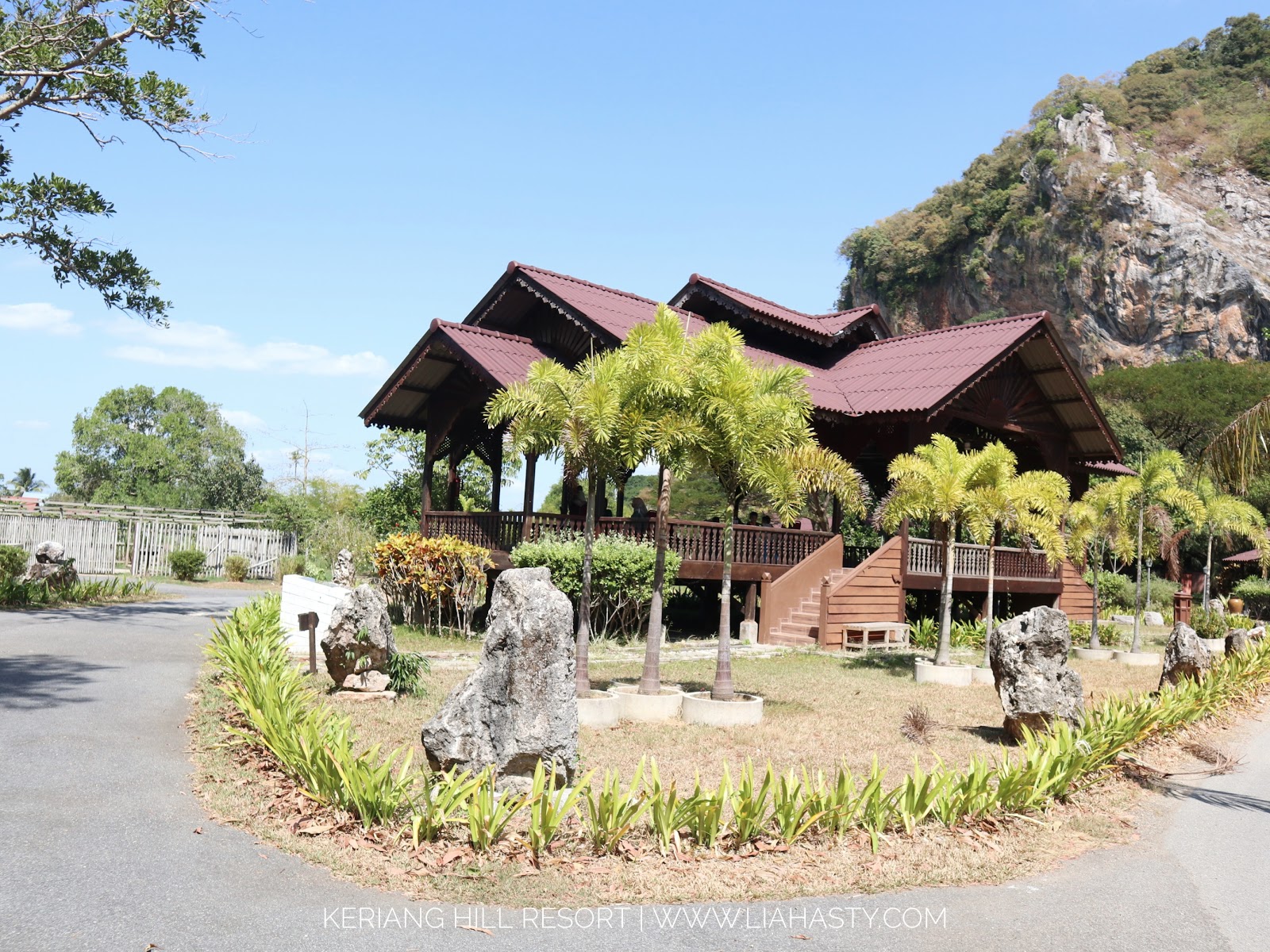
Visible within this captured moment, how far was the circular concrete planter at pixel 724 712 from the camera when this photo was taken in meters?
10.2

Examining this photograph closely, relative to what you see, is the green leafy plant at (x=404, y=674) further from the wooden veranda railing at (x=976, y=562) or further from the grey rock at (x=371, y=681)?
the wooden veranda railing at (x=976, y=562)

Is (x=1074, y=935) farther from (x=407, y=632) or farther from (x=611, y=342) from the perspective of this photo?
(x=611, y=342)

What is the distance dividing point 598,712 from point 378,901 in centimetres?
487

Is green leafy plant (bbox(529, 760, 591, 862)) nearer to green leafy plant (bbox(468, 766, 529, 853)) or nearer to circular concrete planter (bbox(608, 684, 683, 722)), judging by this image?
green leafy plant (bbox(468, 766, 529, 853))

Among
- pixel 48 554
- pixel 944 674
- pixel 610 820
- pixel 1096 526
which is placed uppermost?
pixel 1096 526

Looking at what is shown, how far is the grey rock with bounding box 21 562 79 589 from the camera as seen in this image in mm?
18917

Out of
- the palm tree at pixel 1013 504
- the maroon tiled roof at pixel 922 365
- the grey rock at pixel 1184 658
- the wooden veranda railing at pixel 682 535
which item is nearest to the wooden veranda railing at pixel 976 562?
the wooden veranda railing at pixel 682 535

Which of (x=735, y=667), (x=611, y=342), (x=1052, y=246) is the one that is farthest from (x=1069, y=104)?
(x=735, y=667)

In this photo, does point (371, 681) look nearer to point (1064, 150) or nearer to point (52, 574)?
point (52, 574)

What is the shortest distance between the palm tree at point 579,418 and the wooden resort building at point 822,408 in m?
Result: 5.98

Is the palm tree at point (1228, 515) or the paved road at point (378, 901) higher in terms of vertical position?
the palm tree at point (1228, 515)

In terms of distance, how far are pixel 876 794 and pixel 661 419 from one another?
515 centimetres

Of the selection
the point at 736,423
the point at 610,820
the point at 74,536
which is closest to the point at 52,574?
the point at 74,536

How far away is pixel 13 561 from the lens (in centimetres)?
2034
